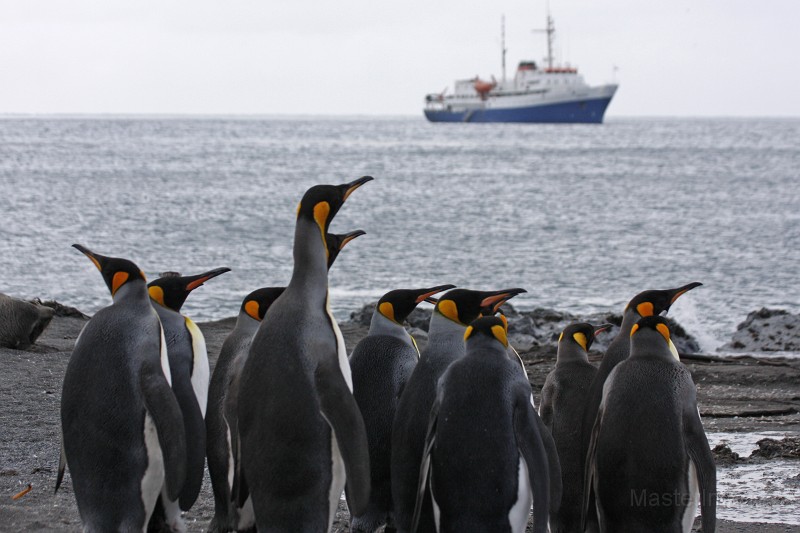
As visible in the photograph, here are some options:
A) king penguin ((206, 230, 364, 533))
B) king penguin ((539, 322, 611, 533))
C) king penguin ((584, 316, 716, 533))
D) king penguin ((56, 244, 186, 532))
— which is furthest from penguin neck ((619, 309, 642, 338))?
king penguin ((56, 244, 186, 532))

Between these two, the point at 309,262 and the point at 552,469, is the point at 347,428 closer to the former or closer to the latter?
the point at 309,262

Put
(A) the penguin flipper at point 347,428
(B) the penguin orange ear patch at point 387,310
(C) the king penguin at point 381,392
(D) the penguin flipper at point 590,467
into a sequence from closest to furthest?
(A) the penguin flipper at point 347,428, (D) the penguin flipper at point 590,467, (C) the king penguin at point 381,392, (B) the penguin orange ear patch at point 387,310

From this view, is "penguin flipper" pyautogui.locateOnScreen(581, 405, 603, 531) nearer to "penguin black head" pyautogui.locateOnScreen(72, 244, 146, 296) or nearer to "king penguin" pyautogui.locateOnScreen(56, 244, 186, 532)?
"king penguin" pyautogui.locateOnScreen(56, 244, 186, 532)

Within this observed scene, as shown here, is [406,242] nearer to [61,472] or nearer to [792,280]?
[792,280]

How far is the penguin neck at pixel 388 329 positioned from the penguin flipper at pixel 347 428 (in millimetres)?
868

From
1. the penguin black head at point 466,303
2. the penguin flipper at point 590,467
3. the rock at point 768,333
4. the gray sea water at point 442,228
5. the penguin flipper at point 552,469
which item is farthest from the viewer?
the gray sea water at point 442,228

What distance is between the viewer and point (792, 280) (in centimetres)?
1600

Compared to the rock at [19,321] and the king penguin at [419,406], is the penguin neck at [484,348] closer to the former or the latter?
the king penguin at [419,406]

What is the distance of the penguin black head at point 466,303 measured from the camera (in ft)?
13.1

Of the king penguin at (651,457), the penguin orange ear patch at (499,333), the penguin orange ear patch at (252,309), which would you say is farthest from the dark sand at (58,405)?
the penguin orange ear patch at (499,333)

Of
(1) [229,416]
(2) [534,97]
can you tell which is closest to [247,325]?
(1) [229,416]

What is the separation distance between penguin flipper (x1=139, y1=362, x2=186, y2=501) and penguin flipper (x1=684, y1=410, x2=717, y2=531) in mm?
1733

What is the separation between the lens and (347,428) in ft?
11.0

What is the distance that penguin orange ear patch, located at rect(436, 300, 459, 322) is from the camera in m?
3.99
